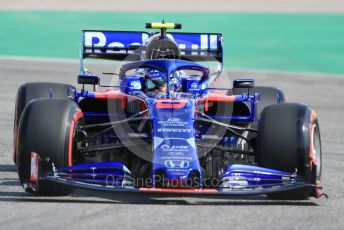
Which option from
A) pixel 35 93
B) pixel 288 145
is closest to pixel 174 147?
pixel 288 145

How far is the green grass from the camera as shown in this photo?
30438 mm

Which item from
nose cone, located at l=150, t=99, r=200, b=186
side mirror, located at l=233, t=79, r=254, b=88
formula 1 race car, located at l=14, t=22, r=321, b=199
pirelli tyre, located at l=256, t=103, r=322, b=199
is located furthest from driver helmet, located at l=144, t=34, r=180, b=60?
pirelli tyre, located at l=256, t=103, r=322, b=199

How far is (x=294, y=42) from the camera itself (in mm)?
34344

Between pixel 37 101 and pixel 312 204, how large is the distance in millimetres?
2929

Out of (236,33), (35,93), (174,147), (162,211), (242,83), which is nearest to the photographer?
(162,211)

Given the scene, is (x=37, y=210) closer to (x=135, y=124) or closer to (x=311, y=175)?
(x=135, y=124)

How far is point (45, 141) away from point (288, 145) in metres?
2.37

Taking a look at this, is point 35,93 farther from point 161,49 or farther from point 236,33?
point 236,33

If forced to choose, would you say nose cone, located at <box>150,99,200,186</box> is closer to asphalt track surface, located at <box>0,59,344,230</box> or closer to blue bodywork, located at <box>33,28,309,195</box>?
blue bodywork, located at <box>33,28,309,195</box>

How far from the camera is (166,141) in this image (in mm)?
10180

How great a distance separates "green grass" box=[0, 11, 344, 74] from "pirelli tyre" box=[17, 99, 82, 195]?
18.4 meters

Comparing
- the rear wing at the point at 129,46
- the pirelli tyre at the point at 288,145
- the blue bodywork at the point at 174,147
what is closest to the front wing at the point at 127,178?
the blue bodywork at the point at 174,147

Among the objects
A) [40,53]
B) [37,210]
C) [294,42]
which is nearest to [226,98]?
[37,210]

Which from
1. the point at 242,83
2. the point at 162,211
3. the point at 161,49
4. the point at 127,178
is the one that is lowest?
the point at 162,211
